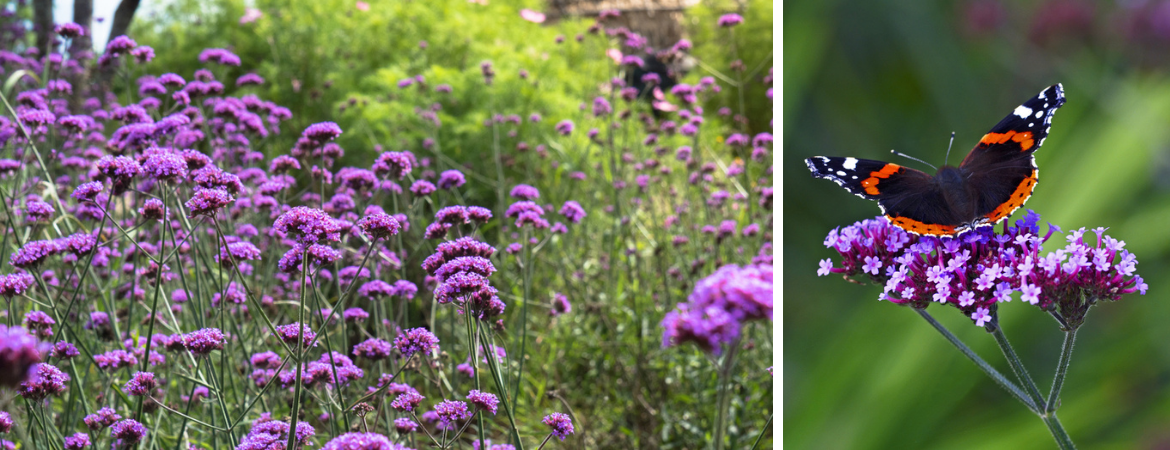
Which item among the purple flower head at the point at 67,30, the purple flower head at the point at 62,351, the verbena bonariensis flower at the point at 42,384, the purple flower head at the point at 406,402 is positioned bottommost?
the verbena bonariensis flower at the point at 42,384

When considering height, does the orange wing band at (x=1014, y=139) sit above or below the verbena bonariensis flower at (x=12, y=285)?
above

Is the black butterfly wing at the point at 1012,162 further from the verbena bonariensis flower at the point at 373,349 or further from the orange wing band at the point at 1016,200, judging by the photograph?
the verbena bonariensis flower at the point at 373,349

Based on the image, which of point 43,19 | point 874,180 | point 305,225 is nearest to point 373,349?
point 305,225

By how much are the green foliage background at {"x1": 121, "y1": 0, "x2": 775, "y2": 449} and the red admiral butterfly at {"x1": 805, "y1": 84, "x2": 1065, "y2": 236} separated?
0.74 metres

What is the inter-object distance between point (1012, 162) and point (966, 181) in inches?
2.0

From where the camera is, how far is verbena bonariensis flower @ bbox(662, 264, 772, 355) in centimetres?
56

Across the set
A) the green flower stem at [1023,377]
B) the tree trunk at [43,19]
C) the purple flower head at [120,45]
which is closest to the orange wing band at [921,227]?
the green flower stem at [1023,377]

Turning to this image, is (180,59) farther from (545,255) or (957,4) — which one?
(957,4)

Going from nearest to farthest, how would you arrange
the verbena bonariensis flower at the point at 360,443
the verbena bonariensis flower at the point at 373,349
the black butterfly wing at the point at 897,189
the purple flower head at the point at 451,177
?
the verbena bonariensis flower at the point at 360,443
the black butterfly wing at the point at 897,189
the verbena bonariensis flower at the point at 373,349
the purple flower head at the point at 451,177

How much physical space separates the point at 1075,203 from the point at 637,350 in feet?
3.55

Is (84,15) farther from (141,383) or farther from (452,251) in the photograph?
(452,251)

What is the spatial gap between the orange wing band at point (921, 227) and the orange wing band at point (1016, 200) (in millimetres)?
46

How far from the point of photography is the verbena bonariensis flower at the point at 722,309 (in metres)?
0.56

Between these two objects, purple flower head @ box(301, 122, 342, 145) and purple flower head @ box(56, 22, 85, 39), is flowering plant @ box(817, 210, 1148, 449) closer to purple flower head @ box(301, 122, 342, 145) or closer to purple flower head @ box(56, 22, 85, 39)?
purple flower head @ box(301, 122, 342, 145)
